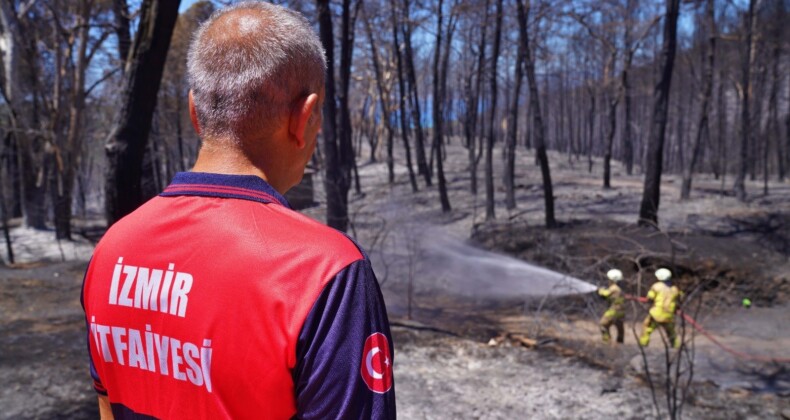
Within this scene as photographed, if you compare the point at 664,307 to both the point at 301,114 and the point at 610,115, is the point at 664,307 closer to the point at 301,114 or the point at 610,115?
the point at 301,114

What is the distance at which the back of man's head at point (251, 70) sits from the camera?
120cm

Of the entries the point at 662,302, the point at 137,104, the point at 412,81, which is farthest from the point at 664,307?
the point at 412,81

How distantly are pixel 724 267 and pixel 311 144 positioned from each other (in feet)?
42.8

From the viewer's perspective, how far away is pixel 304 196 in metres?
22.1

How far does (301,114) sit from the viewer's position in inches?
48.3

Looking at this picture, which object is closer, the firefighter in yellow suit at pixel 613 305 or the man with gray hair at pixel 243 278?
the man with gray hair at pixel 243 278

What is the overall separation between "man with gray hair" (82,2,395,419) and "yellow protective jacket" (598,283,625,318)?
24.3 feet

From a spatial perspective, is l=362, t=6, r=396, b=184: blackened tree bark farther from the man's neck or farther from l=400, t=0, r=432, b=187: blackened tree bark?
the man's neck

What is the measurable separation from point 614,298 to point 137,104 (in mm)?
6220

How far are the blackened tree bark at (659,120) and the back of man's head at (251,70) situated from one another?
574 inches

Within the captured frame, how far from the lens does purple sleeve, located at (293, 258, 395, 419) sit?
100 centimetres

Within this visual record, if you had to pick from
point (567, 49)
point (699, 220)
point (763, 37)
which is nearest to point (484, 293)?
point (699, 220)

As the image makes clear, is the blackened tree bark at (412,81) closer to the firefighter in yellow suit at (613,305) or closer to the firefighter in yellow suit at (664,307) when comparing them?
the firefighter in yellow suit at (613,305)

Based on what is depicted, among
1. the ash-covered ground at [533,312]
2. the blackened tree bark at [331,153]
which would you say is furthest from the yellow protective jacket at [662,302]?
the blackened tree bark at [331,153]
